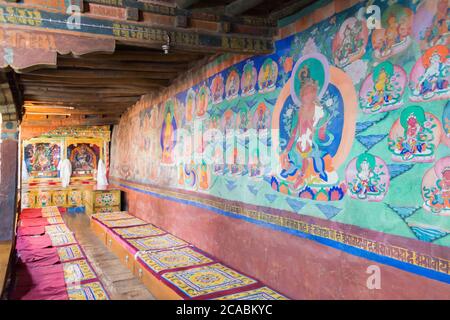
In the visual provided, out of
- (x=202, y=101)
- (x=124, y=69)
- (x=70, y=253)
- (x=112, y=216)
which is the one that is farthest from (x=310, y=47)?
(x=112, y=216)

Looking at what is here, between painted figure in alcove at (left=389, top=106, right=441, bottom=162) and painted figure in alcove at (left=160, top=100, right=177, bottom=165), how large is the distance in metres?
4.71

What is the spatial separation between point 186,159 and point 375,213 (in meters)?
3.90

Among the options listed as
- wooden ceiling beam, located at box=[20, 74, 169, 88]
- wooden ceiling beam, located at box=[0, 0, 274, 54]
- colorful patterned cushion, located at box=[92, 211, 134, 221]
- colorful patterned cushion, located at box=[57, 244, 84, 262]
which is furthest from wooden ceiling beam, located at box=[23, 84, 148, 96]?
wooden ceiling beam, located at box=[0, 0, 274, 54]

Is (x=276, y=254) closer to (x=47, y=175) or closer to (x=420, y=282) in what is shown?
(x=420, y=282)

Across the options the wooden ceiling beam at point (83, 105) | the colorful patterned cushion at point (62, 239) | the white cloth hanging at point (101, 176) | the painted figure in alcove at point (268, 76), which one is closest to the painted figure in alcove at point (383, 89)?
the painted figure in alcove at point (268, 76)

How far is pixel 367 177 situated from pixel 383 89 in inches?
27.1

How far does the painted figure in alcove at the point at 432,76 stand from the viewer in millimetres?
2270

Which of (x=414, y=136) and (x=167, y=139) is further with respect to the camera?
(x=167, y=139)

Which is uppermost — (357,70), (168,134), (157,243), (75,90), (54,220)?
(75,90)

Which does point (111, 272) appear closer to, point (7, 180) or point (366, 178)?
point (7, 180)

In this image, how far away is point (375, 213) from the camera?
2.71m


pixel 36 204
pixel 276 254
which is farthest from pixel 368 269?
pixel 36 204

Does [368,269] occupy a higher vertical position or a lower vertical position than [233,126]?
lower

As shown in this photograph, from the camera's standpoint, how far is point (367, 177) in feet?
9.11
